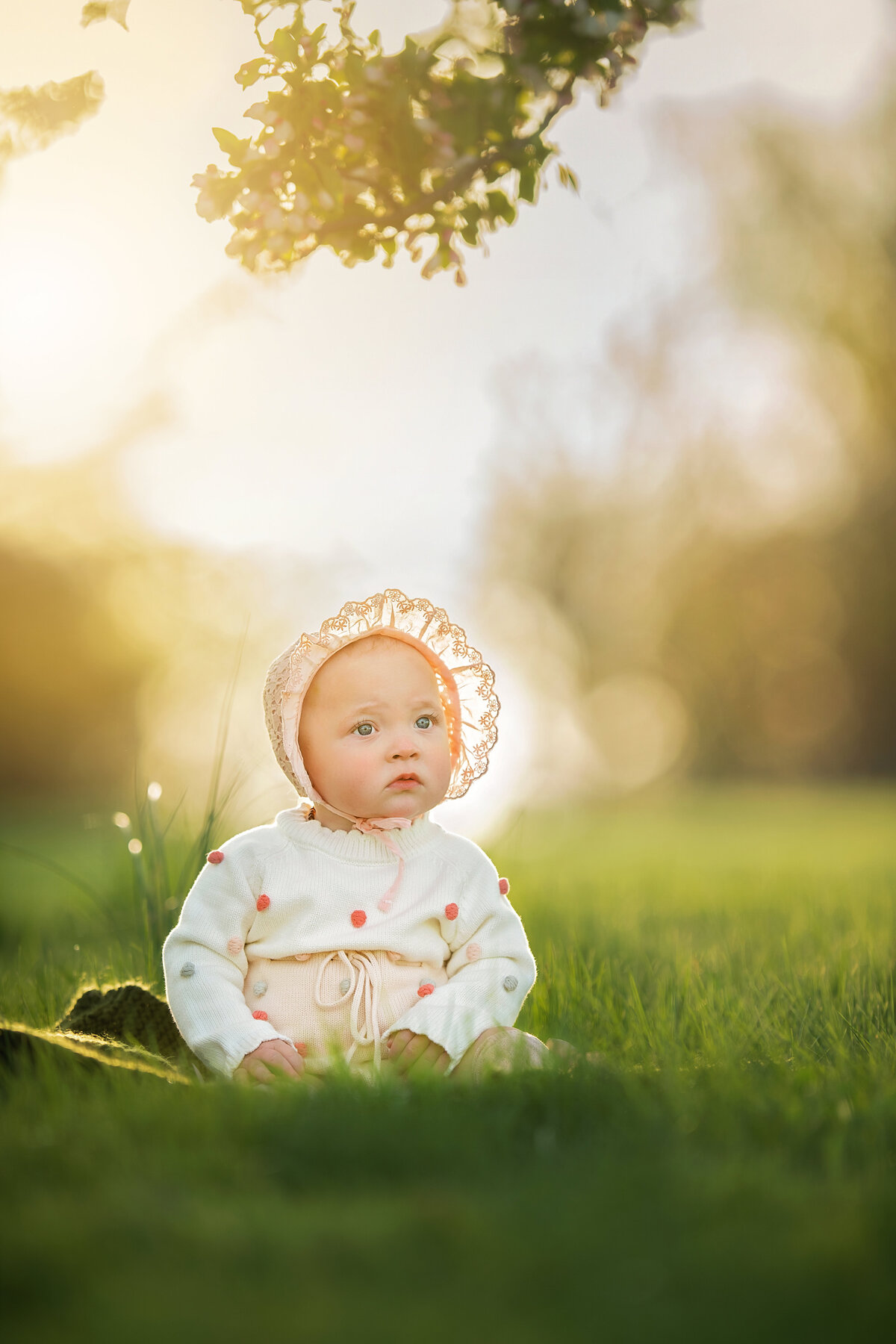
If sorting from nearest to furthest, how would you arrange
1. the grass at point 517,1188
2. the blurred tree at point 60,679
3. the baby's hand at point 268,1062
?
the grass at point 517,1188 < the baby's hand at point 268,1062 < the blurred tree at point 60,679

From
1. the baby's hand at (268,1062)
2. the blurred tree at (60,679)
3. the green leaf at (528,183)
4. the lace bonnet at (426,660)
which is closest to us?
the baby's hand at (268,1062)

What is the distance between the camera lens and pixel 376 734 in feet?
8.94

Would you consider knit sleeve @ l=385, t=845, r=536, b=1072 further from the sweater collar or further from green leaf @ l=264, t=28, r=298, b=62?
green leaf @ l=264, t=28, r=298, b=62

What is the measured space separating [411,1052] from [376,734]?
70cm

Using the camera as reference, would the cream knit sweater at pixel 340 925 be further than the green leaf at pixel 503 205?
No

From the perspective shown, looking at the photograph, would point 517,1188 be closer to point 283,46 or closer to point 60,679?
point 283,46

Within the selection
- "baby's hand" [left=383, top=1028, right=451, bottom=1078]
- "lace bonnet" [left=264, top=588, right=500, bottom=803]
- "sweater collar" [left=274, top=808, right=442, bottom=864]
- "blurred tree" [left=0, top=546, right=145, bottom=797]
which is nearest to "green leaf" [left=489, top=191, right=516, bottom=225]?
"lace bonnet" [left=264, top=588, right=500, bottom=803]

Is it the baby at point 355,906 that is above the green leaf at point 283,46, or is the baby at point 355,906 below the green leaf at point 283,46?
below

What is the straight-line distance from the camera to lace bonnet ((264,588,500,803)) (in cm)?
278

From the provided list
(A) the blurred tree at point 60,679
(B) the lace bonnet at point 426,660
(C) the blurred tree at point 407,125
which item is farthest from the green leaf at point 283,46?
(A) the blurred tree at point 60,679

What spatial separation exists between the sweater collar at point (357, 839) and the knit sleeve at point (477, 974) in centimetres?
14

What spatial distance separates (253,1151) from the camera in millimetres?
→ 1878

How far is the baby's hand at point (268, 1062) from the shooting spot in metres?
2.43

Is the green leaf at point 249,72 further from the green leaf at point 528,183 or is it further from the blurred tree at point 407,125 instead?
the green leaf at point 528,183
